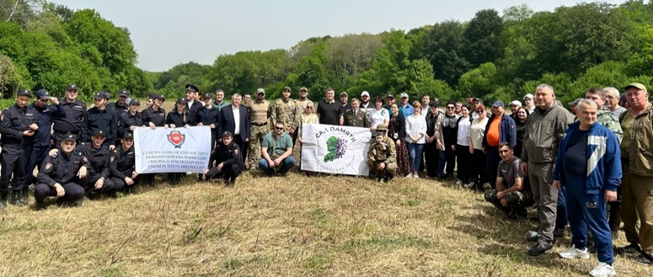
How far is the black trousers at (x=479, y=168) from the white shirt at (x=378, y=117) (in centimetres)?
215

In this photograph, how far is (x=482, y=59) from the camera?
5731 centimetres

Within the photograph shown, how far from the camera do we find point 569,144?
4.58 metres

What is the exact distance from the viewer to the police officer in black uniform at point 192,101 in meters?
9.42

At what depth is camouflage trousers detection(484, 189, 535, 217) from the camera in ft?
20.1

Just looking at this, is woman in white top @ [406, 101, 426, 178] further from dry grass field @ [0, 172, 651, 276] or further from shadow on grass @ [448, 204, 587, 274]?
shadow on grass @ [448, 204, 587, 274]

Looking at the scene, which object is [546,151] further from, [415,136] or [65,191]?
[65,191]

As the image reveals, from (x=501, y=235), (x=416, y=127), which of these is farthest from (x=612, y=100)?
(x=416, y=127)

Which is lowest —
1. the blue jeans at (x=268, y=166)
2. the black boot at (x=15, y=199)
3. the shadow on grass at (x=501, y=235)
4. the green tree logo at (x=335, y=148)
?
the shadow on grass at (x=501, y=235)

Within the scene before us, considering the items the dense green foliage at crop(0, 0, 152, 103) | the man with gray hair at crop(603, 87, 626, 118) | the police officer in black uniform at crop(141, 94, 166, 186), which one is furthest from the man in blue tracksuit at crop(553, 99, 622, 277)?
the dense green foliage at crop(0, 0, 152, 103)

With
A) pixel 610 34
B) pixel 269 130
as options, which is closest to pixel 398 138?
pixel 269 130

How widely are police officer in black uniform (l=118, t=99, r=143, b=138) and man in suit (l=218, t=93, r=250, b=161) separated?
1.70 meters

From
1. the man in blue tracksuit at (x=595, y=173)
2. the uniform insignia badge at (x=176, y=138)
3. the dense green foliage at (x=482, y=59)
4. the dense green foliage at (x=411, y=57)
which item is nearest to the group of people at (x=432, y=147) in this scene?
the man in blue tracksuit at (x=595, y=173)

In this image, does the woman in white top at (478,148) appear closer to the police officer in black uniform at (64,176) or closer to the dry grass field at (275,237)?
the dry grass field at (275,237)

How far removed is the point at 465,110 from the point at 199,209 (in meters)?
5.97
